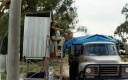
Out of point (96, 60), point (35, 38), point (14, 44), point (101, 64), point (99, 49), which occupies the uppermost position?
point (35, 38)

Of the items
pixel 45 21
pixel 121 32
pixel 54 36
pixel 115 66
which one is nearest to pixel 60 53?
pixel 54 36

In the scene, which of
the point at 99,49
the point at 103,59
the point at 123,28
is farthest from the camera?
the point at 123,28

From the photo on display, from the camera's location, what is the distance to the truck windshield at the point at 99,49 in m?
14.7

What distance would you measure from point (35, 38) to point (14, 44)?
→ 4585 millimetres

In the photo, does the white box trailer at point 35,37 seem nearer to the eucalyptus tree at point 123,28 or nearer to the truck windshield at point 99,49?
the truck windshield at point 99,49

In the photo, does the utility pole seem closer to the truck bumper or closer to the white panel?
the white panel

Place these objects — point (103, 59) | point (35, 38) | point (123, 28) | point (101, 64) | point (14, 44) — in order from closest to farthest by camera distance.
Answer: point (14, 44) < point (35, 38) < point (101, 64) < point (103, 59) < point (123, 28)

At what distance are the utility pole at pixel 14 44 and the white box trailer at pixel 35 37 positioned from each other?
444 cm

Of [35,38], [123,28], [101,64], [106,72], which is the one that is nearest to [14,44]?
[35,38]

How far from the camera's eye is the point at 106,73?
13.5 meters

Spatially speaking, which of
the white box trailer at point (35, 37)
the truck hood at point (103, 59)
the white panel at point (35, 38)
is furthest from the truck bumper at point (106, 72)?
the white panel at point (35, 38)

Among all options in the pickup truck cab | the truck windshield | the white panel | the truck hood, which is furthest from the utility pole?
the truck windshield

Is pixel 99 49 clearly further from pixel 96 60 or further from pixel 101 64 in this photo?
pixel 101 64

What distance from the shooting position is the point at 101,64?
1349 cm
